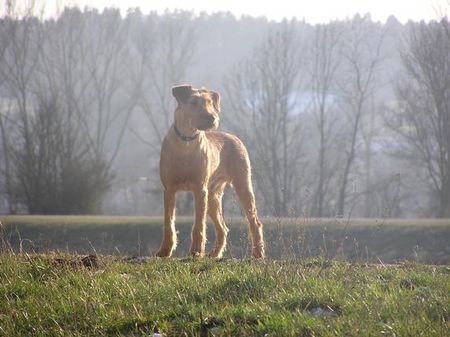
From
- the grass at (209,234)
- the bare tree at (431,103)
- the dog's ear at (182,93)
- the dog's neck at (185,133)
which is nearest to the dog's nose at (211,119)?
the dog's neck at (185,133)

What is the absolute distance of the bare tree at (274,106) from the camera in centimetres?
3441

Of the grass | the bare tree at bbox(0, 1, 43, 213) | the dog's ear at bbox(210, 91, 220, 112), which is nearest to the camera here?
the dog's ear at bbox(210, 91, 220, 112)

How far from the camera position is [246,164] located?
8680mm

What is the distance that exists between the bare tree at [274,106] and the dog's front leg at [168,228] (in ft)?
84.6

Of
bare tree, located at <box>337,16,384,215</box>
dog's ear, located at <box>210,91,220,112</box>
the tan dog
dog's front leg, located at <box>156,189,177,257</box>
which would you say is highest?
bare tree, located at <box>337,16,384,215</box>

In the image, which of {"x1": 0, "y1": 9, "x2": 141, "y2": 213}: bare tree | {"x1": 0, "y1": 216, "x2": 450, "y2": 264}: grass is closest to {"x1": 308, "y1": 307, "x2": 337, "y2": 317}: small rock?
{"x1": 0, "y1": 216, "x2": 450, "y2": 264}: grass

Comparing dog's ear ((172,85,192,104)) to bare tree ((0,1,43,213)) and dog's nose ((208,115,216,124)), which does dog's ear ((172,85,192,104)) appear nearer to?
dog's nose ((208,115,216,124))

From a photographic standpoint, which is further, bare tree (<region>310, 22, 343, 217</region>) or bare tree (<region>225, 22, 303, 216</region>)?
bare tree (<region>310, 22, 343, 217</region>)

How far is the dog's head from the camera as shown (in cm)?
712

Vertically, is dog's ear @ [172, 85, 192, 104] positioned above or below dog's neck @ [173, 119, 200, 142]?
above

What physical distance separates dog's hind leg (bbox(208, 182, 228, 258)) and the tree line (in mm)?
17885

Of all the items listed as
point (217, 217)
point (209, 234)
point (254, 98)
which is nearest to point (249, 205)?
point (217, 217)

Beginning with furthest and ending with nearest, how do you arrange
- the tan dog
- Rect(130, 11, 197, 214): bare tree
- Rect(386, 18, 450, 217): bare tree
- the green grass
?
Rect(130, 11, 197, 214): bare tree → Rect(386, 18, 450, 217): bare tree → the tan dog → the green grass

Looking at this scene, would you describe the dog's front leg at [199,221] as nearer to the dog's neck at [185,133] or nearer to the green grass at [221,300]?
the dog's neck at [185,133]
